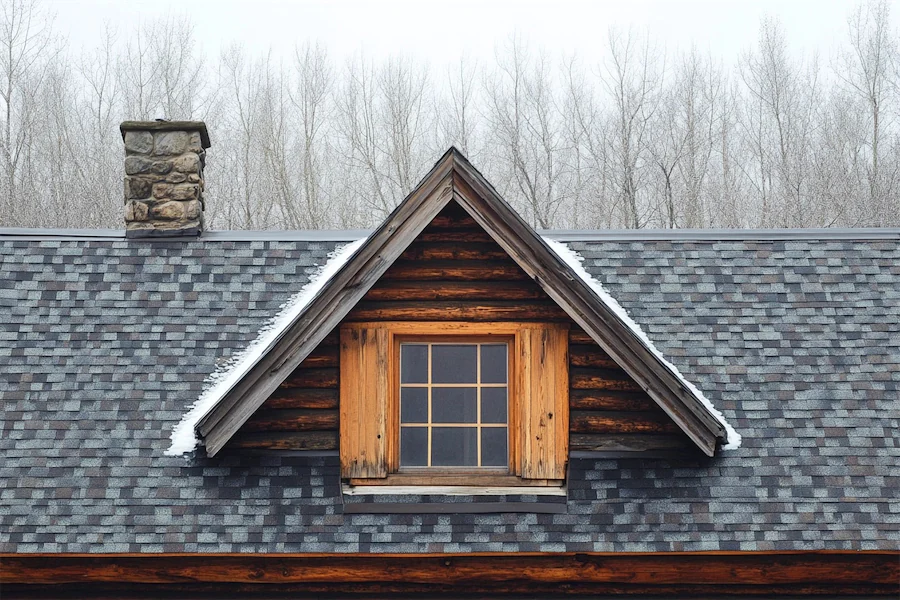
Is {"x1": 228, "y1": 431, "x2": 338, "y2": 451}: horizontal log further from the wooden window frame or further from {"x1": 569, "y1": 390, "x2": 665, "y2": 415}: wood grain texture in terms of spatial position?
{"x1": 569, "y1": 390, "x2": 665, "y2": 415}: wood grain texture

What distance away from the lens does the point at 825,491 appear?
6562 millimetres

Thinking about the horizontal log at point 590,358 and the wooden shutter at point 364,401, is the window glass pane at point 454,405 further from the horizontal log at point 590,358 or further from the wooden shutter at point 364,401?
the horizontal log at point 590,358

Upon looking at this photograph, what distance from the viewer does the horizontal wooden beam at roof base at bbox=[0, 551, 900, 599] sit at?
646 centimetres

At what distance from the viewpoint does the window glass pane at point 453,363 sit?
6.98 m

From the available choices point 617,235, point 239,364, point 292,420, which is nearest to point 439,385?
point 292,420

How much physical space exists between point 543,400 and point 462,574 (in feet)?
4.68

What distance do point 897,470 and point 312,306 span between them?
456 centimetres

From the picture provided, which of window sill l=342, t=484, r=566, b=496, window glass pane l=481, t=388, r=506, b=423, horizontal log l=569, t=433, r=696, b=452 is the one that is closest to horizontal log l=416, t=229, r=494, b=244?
window glass pane l=481, t=388, r=506, b=423

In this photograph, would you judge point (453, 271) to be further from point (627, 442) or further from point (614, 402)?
point (627, 442)

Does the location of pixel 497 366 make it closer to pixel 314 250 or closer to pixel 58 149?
pixel 314 250

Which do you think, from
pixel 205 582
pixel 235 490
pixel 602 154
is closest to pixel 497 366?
Result: pixel 235 490

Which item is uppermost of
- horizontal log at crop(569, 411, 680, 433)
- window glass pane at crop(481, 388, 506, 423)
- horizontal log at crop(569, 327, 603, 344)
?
horizontal log at crop(569, 327, 603, 344)

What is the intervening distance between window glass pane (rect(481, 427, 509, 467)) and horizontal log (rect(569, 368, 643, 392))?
27.0 inches

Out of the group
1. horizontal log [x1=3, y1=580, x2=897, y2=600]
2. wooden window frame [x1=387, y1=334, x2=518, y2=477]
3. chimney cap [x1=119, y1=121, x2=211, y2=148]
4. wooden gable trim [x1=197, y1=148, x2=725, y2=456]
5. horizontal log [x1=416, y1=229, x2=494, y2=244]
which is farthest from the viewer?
chimney cap [x1=119, y1=121, x2=211, y2=148]
